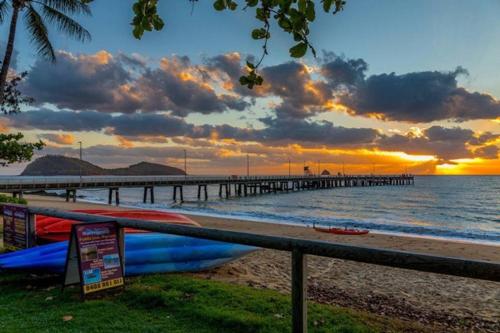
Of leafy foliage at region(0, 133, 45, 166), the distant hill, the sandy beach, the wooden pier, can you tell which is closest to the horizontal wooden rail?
the sandy beach

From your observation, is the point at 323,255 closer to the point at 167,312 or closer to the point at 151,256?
the point at 167,312

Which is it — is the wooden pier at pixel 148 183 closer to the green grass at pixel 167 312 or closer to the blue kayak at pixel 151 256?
the blue kayak at pixel 151 256

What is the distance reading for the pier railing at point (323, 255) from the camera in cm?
300

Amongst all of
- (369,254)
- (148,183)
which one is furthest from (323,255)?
(148,183)

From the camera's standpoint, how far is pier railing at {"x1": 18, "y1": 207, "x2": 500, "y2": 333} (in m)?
3.00

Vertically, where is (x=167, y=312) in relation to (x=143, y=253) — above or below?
below

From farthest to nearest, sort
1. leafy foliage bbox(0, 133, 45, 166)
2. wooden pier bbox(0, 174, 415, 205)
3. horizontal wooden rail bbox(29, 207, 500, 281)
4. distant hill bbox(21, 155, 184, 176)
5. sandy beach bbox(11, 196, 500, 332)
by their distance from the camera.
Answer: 1. distant hill bbox(21, 155, 184, 176)
2. wooden pier bbox(0, 174, 415, 205)
3. leafy foliage bbox(0, 133, 45, 166)
4. sandy beach bbox(11, 196, 500, 332)
5. horizontal wooden rail bbox(29, 207, 500, 281)

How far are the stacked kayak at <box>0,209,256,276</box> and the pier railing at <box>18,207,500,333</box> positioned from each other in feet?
5.21

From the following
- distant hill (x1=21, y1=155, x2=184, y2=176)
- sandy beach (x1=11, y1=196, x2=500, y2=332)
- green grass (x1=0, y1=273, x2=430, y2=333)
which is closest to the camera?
green grass (x1=0, y1=273, x2=430, y2=333)

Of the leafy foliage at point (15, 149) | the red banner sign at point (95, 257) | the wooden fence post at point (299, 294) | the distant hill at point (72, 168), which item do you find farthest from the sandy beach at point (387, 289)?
the distant hill at point (72, 168)

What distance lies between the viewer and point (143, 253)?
→ 651 centimetres

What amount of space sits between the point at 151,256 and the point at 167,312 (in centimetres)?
200

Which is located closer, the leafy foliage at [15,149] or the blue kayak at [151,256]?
the blue kayak at [151,256]

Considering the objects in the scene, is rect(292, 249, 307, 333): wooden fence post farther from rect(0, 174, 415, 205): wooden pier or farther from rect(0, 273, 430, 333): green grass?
rect(0, 174, 415, 205): wooden pier
